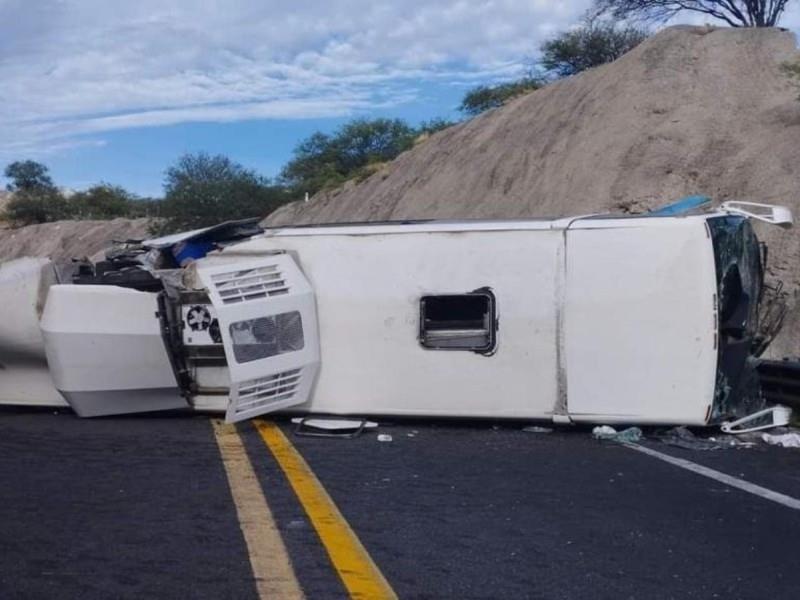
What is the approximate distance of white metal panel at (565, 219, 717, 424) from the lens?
9469 millimetres

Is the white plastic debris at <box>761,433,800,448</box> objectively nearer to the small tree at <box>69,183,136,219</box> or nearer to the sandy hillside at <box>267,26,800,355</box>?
the sandy hillside at <box>267,26,800,355</box>

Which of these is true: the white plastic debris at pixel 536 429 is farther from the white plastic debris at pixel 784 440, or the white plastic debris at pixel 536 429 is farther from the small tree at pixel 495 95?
the small tree at pixel 495 95

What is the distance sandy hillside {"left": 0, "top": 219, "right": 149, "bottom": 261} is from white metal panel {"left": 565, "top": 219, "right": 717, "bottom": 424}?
4944 centimetres

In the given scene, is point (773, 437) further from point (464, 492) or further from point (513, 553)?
point (513, 553)

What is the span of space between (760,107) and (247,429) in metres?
16.6

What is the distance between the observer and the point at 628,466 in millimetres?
8438

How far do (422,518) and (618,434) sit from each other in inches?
133

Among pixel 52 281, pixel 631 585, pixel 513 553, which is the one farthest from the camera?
pixel 52 281

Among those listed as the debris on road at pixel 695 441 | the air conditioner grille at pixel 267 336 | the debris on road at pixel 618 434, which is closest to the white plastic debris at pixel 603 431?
the debris on road at pixel 618 434

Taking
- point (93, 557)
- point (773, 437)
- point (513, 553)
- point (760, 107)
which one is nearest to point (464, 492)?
point (513, 553)

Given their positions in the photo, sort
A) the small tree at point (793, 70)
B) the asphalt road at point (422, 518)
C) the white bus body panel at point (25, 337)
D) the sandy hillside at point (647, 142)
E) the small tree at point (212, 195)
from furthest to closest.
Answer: the small tree at point (212, 195)
the small tree at point (793, 70)
the sandy hillside at point (647, 142)
the white bus body panel at point (25, 337)
the asphalt road at point (422, 518)

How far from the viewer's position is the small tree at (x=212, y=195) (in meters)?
49.7

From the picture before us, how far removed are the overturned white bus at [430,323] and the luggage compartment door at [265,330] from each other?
14 millimetres

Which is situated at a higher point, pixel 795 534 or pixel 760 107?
pixel 760 107
